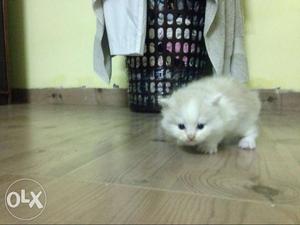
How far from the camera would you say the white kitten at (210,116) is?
39.1 inches

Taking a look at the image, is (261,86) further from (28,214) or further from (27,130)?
(28,214)

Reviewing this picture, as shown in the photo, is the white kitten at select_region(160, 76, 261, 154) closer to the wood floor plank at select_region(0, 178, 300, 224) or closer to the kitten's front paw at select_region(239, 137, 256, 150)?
the kitten's front paw at select_region(239, 137, 256, 150)

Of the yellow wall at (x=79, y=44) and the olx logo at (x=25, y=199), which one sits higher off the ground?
the yellow wall at (x=79, y=44)

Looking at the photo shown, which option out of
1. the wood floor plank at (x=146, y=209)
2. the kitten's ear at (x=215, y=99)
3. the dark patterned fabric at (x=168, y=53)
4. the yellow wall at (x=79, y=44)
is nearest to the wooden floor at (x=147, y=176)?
the wood floor plank at (x=146, y=209)

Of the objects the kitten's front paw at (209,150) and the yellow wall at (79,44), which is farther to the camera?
the yellow wall at (79,44)

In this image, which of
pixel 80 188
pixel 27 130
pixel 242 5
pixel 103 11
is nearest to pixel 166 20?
pixel 103 11

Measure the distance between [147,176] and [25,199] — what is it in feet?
0.78

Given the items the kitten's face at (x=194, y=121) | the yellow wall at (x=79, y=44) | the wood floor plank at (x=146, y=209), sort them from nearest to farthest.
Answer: the wood floor plank at (x=146, y=209) < the kitten's face at (x=194, y=121) < the yellow wall at (x=79, y=44)

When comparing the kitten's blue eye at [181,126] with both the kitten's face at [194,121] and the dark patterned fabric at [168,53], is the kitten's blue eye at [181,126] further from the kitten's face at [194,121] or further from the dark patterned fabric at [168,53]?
the dark patterned fabric at [168,53]

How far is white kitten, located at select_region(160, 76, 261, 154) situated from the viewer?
39.1 inches

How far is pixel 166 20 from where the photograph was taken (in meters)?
1.71

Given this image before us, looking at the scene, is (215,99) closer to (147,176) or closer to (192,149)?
(192,149)

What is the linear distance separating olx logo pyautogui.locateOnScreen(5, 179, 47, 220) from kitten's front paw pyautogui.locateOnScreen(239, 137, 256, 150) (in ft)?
1.95

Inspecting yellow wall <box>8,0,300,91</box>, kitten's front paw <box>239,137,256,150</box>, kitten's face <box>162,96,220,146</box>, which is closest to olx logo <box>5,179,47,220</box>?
kitten's face <box>162,96,220,146</box>
